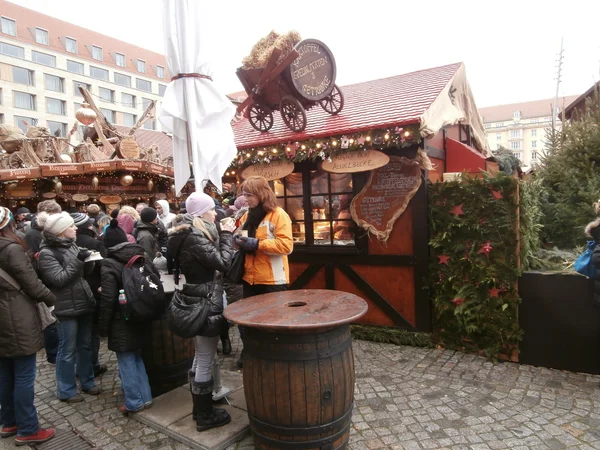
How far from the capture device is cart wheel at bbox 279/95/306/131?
5.74 meters

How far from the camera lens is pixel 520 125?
76.9 meters

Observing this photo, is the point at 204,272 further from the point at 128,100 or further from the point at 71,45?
the point at 128,100

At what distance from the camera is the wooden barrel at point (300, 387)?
2.59m

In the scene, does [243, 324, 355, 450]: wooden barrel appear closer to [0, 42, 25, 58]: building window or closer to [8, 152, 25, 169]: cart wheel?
[8, 152, 25, 169]: cart wheel

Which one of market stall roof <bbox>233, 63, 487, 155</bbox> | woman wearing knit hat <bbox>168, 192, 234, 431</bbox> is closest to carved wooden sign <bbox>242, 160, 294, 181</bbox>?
market stall roof <bbox>233, 63, 487, 155</bbox>

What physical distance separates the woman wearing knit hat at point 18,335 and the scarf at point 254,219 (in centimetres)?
174

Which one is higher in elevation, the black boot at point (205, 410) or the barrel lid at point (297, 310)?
the barrel lid at point (297, 310)

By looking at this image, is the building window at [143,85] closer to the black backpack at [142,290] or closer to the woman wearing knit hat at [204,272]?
the black backpack at [142,290]

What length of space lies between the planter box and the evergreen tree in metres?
1.79

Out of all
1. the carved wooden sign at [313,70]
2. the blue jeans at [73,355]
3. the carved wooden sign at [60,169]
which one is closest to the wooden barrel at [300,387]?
the blue jeans at [73,355]

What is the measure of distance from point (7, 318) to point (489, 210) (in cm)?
477

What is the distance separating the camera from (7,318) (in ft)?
9.61

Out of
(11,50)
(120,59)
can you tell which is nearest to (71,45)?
(120,59)

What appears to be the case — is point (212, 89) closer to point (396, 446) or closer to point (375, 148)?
point (375, 148)
